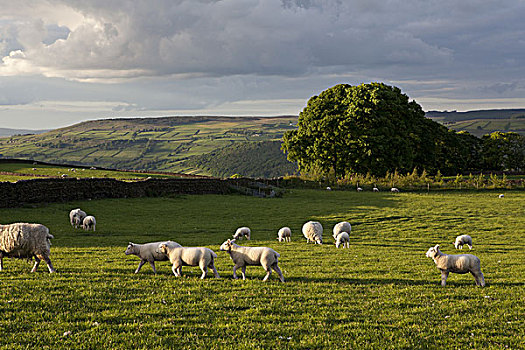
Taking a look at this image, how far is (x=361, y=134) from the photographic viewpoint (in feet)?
190

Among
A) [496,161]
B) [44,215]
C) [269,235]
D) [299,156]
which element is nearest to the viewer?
[269,235]

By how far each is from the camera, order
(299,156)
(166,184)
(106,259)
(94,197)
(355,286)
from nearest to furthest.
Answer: (355,286) → (106,259) → (94,197) → (166,184) → (299,156)

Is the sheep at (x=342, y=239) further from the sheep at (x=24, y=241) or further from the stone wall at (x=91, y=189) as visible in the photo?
the stone wall at (x=91, y=189)

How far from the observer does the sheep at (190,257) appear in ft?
42.4

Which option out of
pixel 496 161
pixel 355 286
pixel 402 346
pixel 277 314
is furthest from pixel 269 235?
pixel 496 161

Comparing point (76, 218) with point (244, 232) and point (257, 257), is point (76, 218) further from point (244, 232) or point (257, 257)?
point (257, 257)

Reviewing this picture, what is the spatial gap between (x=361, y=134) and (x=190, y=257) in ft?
159

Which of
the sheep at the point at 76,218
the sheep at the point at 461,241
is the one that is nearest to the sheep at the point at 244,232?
the sheep at the point at 76,218

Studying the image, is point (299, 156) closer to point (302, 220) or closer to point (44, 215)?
point (302, 220)

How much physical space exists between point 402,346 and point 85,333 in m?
6.39

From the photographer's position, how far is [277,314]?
9.78 meters

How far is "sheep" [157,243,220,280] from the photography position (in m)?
12.9

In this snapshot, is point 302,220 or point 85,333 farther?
point 302,220

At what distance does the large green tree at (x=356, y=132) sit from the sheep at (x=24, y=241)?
159 ft
